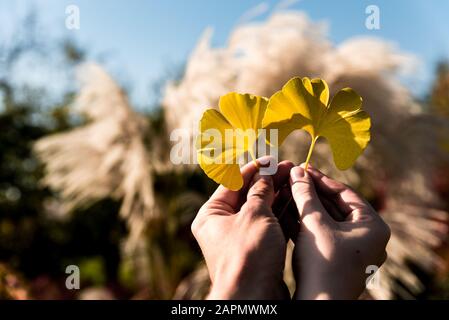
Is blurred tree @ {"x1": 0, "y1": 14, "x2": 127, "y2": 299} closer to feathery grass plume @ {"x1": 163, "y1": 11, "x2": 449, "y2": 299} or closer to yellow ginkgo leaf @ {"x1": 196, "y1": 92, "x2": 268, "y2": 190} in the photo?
feathery grass plume @ {"x1": 163, "y1": 11, "x2": 449, "y2": 299}

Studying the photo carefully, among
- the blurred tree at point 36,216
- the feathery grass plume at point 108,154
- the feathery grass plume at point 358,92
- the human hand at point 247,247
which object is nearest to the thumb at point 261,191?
the human hand at point 247,247

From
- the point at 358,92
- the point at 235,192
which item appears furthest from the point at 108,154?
the point at 235,192

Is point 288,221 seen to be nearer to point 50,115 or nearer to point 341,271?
point 341,271

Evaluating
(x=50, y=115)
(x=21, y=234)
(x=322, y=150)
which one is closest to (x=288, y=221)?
(x=322, y=150)

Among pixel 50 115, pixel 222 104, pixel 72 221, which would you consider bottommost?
pixel 72 221

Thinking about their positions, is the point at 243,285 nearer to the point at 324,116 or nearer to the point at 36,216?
the point at 324,116

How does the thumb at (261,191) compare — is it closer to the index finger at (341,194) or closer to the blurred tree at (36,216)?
the index finger at (341,194)

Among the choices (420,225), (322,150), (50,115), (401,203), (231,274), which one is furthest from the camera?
(50,115)
